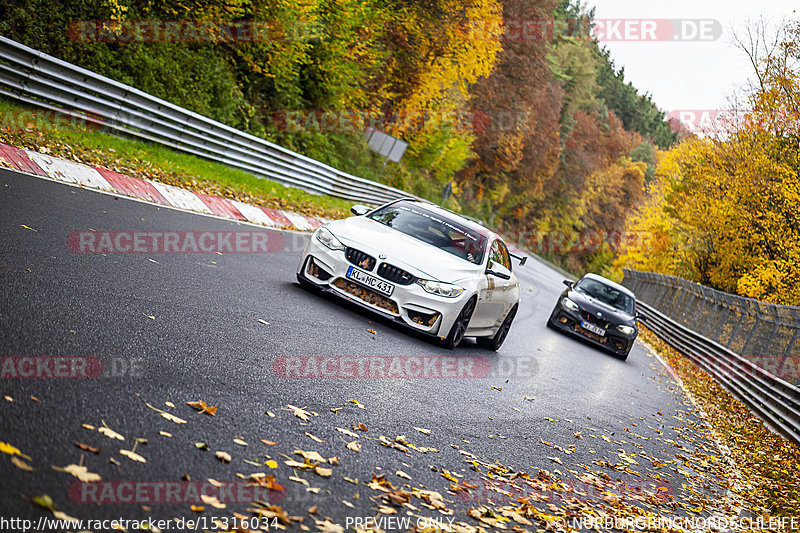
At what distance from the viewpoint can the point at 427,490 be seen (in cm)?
550

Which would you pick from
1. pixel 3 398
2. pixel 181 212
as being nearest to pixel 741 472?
pixel 3 398

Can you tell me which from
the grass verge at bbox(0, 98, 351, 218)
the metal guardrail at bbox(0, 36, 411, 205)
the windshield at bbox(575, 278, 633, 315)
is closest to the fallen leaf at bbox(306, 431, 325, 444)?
the grass verge at bbox(0, 98, 351, 218)

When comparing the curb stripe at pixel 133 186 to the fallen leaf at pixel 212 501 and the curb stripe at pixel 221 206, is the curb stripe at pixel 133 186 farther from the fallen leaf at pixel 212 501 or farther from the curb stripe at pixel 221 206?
the fallen leaf at pixel 212 501

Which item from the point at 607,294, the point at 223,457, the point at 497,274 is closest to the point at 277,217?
the point at 607,294

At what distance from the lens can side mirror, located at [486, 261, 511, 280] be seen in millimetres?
11532

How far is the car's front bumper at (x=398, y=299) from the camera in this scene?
10.3 m

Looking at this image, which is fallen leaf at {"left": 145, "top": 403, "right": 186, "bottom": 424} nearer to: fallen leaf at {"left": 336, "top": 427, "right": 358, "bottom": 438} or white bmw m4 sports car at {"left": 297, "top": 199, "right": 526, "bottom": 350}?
fallen leaf at {"left": 336, "top": 427, "right": 358, "bottom": 438}

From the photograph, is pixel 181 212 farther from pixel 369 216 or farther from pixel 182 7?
pixel 182 7

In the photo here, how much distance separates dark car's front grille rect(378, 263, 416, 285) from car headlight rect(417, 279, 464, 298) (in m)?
0.13

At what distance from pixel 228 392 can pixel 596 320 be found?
14.1 meters

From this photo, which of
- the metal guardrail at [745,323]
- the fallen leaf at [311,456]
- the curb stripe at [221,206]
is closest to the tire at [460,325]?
the fallen leaf at [311,456]

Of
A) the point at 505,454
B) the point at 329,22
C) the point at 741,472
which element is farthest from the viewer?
the point at 329,22

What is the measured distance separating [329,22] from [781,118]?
17.2m

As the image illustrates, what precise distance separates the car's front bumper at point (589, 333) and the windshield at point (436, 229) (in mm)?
7587
